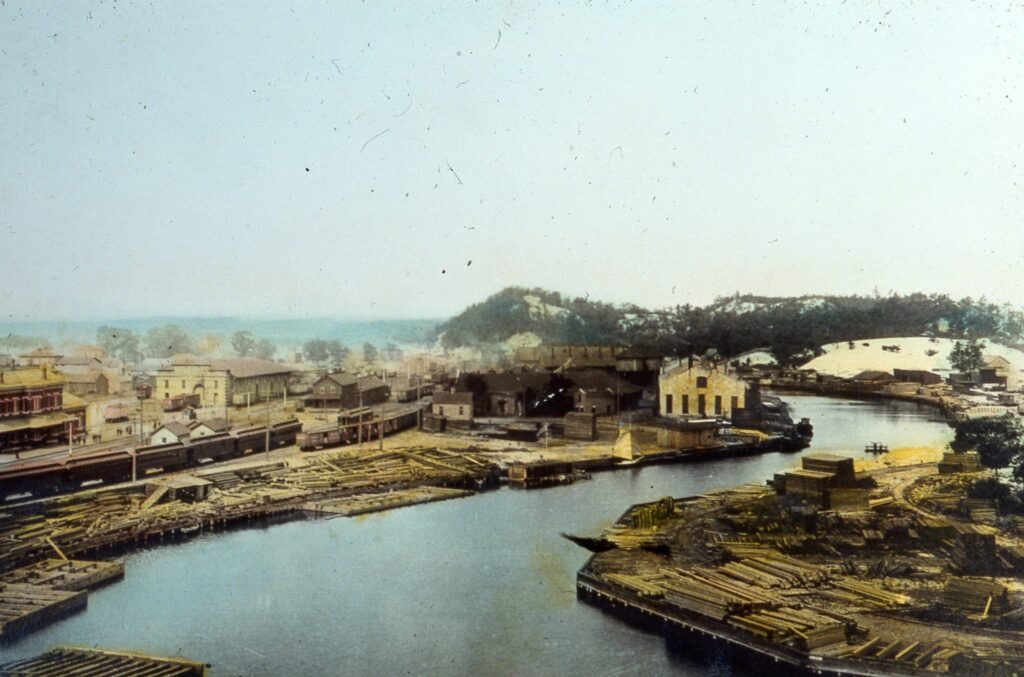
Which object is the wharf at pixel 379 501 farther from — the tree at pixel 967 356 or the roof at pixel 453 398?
the tree at pixel 967 356

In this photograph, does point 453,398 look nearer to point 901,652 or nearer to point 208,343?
point 208,343

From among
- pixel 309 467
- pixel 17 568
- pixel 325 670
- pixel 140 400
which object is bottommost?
pixel 325 670

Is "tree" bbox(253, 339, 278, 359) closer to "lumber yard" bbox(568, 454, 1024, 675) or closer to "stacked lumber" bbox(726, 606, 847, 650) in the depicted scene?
"lumber yard" bbox(568, 454, 1024, 675)

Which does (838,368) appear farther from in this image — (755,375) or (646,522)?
(646,522)

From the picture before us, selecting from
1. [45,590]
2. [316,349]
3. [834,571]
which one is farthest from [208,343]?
[834,571]

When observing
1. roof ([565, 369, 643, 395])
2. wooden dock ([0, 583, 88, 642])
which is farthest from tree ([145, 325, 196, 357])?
roof ([565, 369, 643, 395])

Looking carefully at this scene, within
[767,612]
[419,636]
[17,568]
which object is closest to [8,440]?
[17,568]
